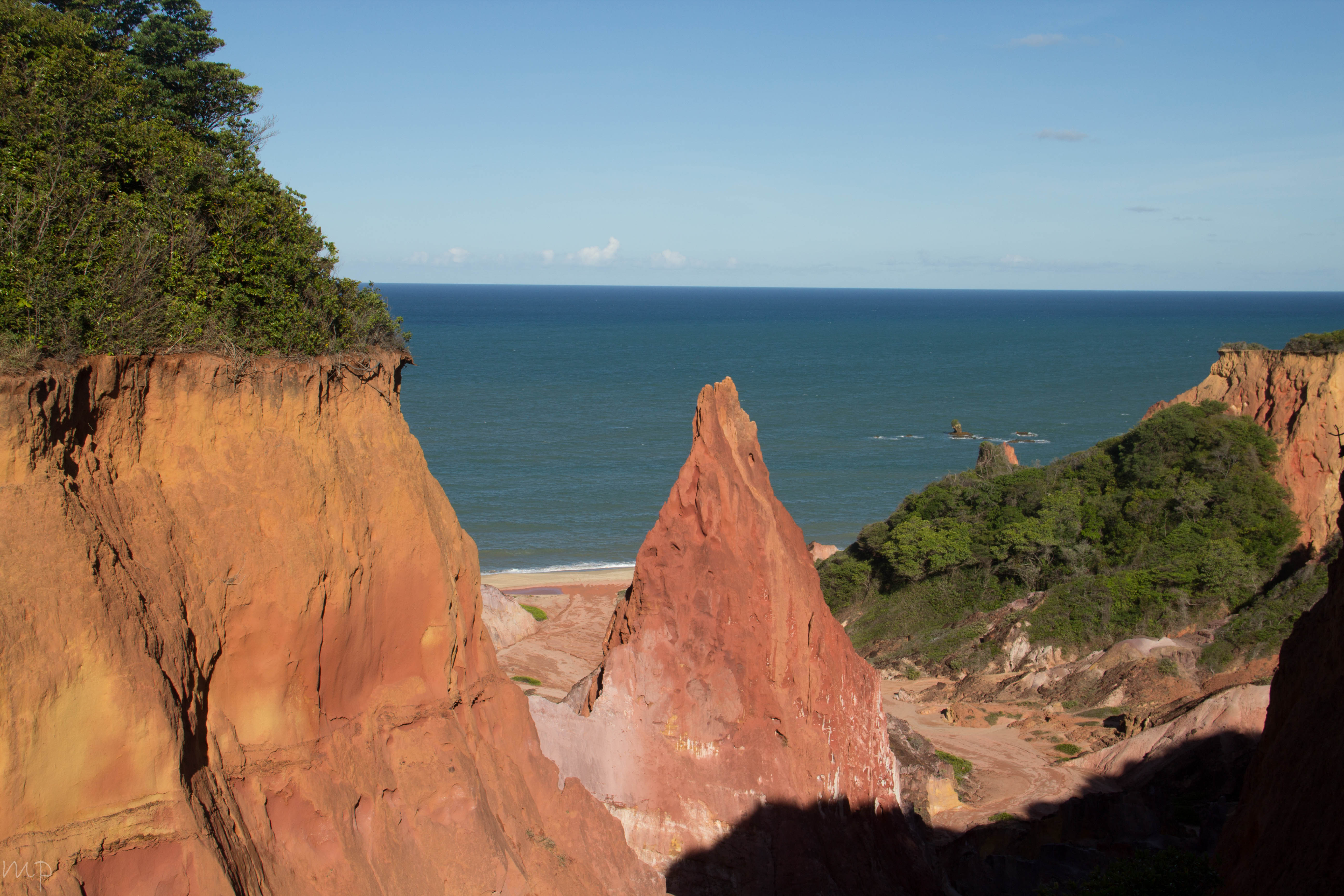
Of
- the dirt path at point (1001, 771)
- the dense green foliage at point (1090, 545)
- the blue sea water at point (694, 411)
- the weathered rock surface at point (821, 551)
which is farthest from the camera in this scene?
the blue sea water at point (694, 411)

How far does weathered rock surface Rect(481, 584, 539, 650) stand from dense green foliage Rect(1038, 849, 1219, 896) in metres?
26.0

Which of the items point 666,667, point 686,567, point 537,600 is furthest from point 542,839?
point 537,600

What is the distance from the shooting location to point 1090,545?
40.7 m

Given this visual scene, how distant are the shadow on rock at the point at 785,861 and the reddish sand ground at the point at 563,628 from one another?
40.5ft

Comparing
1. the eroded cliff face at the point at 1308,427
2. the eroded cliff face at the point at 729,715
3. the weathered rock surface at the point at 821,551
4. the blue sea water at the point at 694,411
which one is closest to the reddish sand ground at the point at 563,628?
the blue sea water at the point at 694,411

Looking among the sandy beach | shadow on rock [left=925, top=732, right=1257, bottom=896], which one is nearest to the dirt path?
shadow on rock [left=925, top=732, right=1257, bottom=896]

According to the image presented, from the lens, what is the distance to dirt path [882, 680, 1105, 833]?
24.6 metres

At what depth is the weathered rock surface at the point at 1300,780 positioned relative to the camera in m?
12.5

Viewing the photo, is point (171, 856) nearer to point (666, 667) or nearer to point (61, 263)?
point (61, 263)

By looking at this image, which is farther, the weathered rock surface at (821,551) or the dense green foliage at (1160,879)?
the weathered rock surface at (821,551)

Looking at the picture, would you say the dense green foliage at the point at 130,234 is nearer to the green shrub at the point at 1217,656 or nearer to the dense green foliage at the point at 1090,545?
the green shrub at the point at 1217,656

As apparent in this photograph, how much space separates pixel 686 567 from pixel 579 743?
10.8 feet

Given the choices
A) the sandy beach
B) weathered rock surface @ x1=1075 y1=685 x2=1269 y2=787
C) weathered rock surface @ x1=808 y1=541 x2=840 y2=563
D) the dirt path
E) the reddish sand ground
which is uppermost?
weathered rock surface @ x1=1075 y1=685 x2=1269 y2=787

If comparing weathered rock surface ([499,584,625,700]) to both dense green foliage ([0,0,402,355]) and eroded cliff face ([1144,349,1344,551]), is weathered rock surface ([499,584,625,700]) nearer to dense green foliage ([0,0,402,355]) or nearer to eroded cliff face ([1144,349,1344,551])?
dense green foliage ([0,0,402,355])
